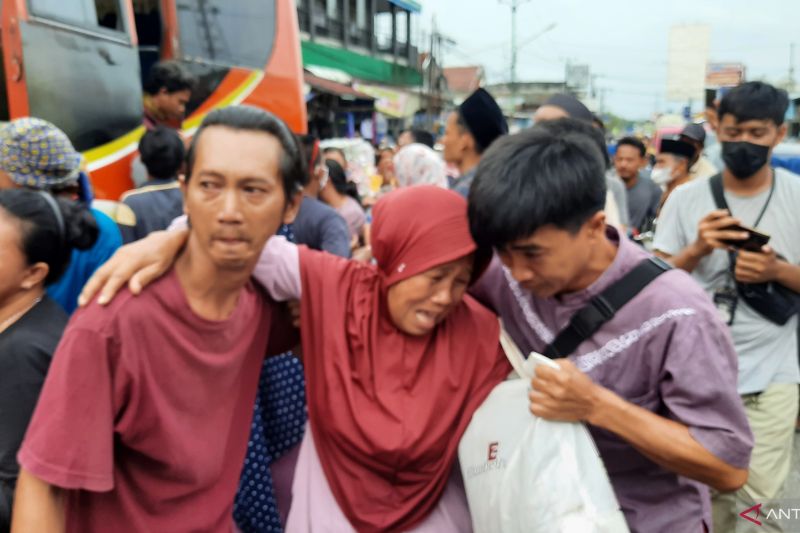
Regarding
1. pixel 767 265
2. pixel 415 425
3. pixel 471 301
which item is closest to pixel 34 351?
pixel 415 425

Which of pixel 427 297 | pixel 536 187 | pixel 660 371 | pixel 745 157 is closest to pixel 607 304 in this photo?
pixel 660 371

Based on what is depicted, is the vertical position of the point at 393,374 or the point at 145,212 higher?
the point at 145,212

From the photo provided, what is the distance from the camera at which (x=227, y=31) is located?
520cm

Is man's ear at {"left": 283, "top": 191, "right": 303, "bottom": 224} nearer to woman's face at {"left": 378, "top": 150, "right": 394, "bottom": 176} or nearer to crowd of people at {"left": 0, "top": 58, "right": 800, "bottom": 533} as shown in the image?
crowd of people at {"left": 0, "top": 58, "right": 800, "bottom": 533}

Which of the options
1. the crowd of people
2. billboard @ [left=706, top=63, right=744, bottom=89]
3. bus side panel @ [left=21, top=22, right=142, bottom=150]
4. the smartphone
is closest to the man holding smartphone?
the smartphone

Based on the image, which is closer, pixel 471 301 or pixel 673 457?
pixel 673 457

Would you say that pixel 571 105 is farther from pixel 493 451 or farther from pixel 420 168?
pixel 493 451

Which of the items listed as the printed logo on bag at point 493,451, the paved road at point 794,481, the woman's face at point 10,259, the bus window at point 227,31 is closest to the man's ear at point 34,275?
the woman's face at point 10,259

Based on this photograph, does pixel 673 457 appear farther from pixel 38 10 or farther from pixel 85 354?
pixel 38 10

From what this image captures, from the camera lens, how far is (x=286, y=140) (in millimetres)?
1559

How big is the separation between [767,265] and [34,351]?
2444mm

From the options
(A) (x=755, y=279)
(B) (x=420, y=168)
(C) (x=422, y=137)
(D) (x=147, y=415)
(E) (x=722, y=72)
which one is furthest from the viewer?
(E) (x=722, y=72)

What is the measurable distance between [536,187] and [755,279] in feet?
4.54

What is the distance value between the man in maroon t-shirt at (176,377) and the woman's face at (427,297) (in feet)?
1.22
